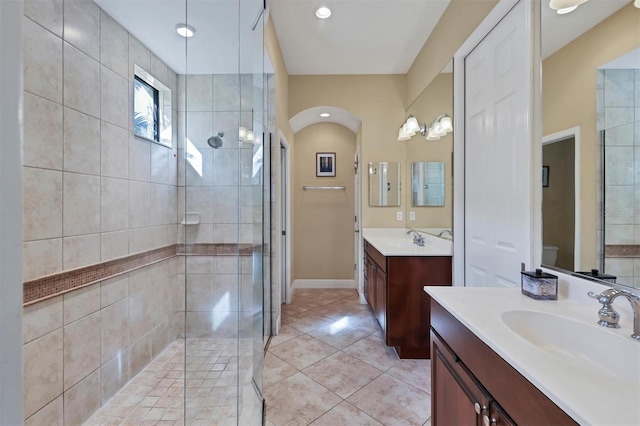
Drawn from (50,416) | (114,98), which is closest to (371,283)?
(50,416)

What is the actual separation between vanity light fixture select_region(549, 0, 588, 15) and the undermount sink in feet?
A: 4.05

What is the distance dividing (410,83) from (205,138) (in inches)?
95.8

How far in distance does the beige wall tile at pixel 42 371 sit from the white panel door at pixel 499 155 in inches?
101

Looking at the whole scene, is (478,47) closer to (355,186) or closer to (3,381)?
(355,186)

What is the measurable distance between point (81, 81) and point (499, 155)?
2585 millimetres

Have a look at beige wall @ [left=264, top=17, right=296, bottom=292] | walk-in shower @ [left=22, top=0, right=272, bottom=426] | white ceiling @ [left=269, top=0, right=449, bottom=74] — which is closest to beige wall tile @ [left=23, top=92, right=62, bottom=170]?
walk-in shower @ [left=22, top=0, right=272, bottom=426]

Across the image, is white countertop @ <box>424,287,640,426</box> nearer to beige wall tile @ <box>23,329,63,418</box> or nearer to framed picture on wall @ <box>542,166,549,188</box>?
framed picture on wall @ <box>542,166,549,188</box>

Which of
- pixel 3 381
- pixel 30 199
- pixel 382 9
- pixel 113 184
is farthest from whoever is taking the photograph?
pixel 382 9

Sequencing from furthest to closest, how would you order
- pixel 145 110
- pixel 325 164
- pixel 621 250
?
1. pixel 325 164
2. pixel 145 110
3. pixel 621 250

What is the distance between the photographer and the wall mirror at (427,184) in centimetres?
254

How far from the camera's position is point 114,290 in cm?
189

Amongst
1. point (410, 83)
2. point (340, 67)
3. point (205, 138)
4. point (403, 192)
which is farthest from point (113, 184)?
point (410, 83)

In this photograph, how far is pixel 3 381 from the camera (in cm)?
30

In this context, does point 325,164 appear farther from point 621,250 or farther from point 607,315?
point 607,315
